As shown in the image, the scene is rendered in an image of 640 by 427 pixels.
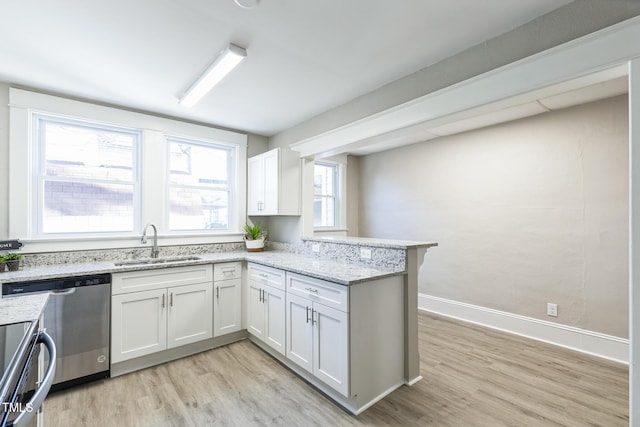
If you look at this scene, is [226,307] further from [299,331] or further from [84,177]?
[84,177]

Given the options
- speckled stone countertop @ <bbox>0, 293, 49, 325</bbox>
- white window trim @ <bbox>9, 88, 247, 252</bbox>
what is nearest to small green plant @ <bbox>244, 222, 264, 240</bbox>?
white window trim @ <bbox>9, 88, 247, 252</bbox>

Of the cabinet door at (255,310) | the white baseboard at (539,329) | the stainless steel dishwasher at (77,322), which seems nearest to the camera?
the stainless steel dishwasher at (77,322)

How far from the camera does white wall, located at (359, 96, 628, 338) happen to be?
2816mm

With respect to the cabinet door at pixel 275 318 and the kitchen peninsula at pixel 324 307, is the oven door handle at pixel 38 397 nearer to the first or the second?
the kitchen peninsula at pixel 324 307

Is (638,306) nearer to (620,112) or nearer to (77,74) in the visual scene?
(620,112)

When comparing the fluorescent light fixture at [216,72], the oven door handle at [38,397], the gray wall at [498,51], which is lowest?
the oven door handle at [38,397]

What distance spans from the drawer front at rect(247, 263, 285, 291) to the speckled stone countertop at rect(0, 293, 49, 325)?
1.59 m

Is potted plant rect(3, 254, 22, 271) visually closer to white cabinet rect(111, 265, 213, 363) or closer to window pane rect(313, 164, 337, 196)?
white cabinet rect(111, 265, 213, 363)

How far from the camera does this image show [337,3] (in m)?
1.66

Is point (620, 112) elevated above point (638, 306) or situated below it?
above

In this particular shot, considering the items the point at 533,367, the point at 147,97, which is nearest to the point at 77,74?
the point at 147,97

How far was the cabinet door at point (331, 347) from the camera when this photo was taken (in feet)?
6.73

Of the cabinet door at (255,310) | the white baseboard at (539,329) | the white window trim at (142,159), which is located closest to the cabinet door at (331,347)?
the cabinet door at (255,310)

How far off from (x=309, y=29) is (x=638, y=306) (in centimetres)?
232
